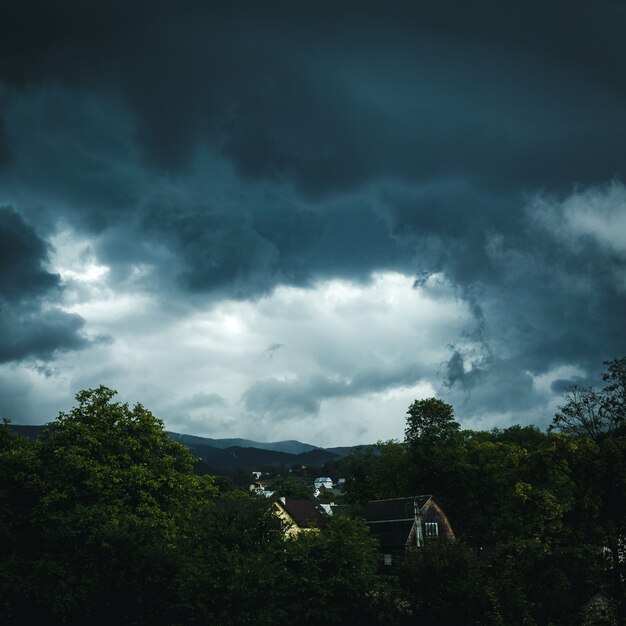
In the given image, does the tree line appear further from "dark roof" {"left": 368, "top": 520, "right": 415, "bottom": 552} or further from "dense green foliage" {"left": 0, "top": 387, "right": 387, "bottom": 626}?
"dark roof" {"left": 368, "top": 520, "right": 415, "bottom": 552}

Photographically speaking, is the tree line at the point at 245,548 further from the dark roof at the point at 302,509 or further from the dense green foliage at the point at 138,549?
the dark roof at the point at 302,509

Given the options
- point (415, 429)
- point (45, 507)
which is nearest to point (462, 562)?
point (45, 507)

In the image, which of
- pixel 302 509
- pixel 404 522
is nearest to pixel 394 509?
pixel 404 522

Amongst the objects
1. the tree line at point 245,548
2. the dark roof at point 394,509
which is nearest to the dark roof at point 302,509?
the dark roof at point 394,509

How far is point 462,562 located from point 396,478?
60282 millimetres

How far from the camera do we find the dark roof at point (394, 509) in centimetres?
7612

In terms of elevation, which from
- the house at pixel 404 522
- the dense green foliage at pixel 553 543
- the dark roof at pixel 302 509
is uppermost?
the dense green foliage at pixel 553 543

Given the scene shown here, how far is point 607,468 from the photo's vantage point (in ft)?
123

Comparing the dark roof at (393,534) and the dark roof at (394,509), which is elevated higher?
the dark roof at (394,509)

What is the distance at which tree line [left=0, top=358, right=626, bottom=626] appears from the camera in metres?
29.2

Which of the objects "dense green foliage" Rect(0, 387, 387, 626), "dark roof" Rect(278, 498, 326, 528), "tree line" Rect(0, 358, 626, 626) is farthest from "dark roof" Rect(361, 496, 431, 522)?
"dense green foliage" Rect(0, 387, 387, 626)

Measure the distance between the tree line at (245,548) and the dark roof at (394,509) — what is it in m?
32.2

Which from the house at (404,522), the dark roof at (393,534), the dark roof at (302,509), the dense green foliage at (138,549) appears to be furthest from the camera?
the dark roof at (302,509)

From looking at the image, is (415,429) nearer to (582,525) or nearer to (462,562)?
(582,525)
